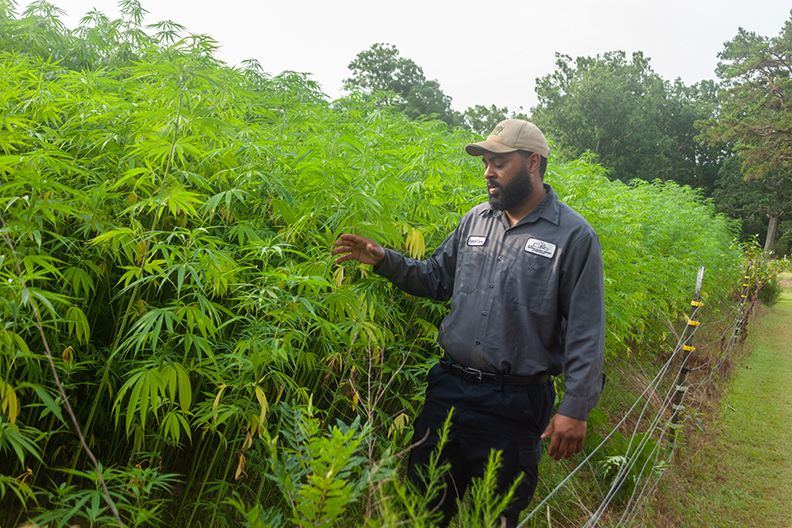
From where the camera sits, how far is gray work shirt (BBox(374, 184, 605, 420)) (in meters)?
1.70

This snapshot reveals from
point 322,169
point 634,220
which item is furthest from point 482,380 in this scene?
point 634,220

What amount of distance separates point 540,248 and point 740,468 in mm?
3565

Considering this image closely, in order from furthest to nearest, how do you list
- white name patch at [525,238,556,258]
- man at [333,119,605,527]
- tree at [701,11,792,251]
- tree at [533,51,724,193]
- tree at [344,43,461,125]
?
tree at [344,43,461,125] < tree at [533,51,724,193] < tree at [701,11,792,251] < white name patch at [525,238,556,258] < man at [333,119,605,527]

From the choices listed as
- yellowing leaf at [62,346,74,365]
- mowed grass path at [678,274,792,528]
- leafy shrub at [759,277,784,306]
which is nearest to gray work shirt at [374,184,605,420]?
yellowing leaf at [62,346,74,365]

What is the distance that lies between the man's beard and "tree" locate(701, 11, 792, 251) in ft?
78.2

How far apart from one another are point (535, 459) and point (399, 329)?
3.03 ft

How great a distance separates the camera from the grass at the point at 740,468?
328cm

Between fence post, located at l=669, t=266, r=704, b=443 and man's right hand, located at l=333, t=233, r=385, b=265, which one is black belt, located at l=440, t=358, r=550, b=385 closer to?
man's right hand, located at l=333, t=233, r=385, b=265

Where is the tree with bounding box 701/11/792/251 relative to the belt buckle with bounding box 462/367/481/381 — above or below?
above

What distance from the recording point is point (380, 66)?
33000 millimetres

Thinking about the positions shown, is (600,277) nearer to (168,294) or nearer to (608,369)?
(168,294)

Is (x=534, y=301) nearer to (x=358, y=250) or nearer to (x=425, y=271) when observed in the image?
(x=425, y=271)

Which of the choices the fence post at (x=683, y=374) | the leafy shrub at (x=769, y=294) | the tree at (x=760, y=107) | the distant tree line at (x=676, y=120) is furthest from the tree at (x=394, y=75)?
the fence post at (x=683, y=374)

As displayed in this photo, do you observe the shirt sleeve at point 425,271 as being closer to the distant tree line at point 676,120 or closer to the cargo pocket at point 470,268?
the cargo pocket at point 470,268
